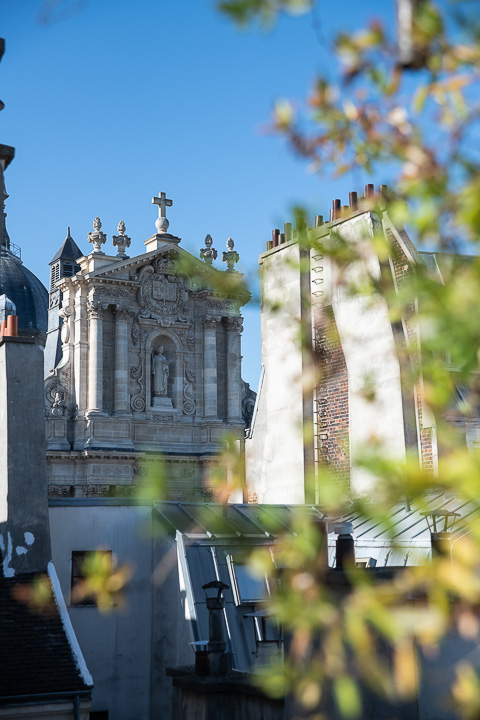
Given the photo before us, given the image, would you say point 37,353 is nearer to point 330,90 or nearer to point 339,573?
point 339,573

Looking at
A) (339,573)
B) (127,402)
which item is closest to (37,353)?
(339,573)

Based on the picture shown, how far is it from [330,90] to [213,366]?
37.9m

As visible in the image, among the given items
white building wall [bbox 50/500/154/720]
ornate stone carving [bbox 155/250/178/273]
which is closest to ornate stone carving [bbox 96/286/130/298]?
ornate stone carving [bbox 155/250/178/273]

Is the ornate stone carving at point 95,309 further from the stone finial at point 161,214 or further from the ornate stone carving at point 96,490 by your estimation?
the ornate stone carving at point 96,490

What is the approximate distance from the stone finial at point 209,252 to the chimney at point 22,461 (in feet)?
91.9

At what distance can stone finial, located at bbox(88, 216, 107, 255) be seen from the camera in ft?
125

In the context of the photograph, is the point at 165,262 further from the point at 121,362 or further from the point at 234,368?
the point at 234,368

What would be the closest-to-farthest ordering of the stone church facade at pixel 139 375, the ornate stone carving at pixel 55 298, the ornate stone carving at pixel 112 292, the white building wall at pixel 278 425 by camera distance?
the white building wall at pixel 278 425
the stone church facade at pixel 139 375
the ornate stone carving at pixel 112 292
the ornate stone carving at pixel 55 298

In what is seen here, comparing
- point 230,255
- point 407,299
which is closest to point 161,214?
point 230,255

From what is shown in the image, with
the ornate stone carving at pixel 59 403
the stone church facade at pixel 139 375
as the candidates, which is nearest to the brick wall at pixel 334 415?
the stone church facade at pixel 139 375

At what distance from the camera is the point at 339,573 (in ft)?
21.1

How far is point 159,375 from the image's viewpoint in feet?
128

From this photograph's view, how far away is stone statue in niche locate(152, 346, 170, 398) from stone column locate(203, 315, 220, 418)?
67.4 inches

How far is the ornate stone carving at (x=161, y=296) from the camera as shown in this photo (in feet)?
128
